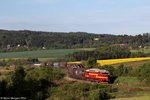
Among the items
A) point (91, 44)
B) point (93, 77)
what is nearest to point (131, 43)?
point (91, 44)

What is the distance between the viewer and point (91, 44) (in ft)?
616

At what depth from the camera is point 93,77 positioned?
67.9 metres

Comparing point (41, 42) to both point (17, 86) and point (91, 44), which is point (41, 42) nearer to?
point (91, 44)

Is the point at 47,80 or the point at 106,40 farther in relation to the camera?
the point at 106,40

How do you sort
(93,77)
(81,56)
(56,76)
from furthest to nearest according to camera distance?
(81,56) < (93,77) < (56,76)

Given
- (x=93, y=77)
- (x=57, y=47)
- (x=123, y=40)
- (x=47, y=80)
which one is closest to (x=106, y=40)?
(x=123, y=40)

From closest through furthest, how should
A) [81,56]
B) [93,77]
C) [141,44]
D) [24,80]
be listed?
1. [24,80]
2. [93,77]
3. [81,56]
4. [141,44]

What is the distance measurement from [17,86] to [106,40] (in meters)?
153

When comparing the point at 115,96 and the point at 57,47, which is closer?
the point at 115,96

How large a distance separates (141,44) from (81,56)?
59.1m

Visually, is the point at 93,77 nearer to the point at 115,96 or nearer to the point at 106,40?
the point at 115,96

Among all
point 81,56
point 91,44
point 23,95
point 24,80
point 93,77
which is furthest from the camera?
point 91,44

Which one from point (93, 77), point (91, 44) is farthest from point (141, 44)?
point (93, 77)

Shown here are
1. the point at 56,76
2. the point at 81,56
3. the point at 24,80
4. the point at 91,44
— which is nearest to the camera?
the point at 24,80
